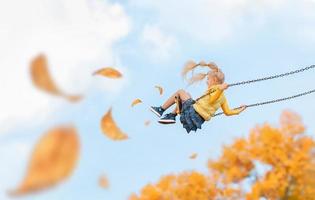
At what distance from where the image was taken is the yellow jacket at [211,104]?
970 cm

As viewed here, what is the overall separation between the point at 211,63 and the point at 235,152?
13.6m

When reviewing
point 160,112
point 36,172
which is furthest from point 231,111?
point 36,172

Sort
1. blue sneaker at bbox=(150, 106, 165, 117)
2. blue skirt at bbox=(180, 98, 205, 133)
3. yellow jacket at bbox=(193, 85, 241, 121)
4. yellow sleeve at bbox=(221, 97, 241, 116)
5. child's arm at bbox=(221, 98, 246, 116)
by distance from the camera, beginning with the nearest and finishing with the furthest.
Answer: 1. child's arm at bbox=(221, 98, 246, 116)
2. yellow sleeve at bbox=(221, 97, 241, 116)
3. yellow jacket at bbox=(193, 85, 241, 121)
4. blue skirt at bbox=(180, 98, 205, 133)
5. blue sneaker at bbox=(150, 106, 165, 117)

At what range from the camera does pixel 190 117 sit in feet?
32.8

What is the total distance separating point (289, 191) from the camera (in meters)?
21.3

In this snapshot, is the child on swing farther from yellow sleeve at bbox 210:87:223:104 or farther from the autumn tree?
the autumn tree

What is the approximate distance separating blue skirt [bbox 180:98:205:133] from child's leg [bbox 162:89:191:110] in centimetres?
9

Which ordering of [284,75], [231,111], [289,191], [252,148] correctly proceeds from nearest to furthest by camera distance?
[284,75] → [231,111] → [289,191] → [252,148]

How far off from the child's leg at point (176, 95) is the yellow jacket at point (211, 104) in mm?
231

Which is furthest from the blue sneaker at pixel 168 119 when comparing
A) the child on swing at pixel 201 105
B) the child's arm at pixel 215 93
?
the child's arm at pixel 215 93

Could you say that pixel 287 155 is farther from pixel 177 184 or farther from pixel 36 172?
pixel 36 172

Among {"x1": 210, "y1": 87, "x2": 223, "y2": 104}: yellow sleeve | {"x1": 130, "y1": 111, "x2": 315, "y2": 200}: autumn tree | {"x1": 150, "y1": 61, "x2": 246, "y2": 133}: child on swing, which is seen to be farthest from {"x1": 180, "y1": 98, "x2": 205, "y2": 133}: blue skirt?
{"x1": 130, "y1": 111, "x2": 315, "y2": 200}: autumn tree

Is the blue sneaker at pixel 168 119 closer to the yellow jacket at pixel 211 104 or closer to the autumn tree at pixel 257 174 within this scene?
the yellow jacket at pixel 211 104

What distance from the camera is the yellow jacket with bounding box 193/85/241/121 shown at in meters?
9.70
